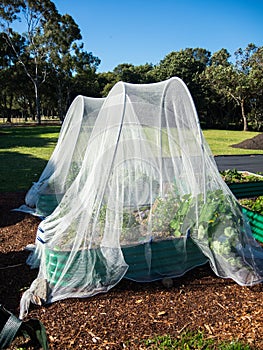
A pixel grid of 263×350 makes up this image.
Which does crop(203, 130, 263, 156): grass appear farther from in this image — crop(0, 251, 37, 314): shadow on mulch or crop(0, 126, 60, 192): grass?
crop(0, 251, 37, 314): shadow on mulch

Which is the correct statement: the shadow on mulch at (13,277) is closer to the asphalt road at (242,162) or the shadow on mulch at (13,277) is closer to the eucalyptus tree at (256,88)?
the asphalt road at (242,162)

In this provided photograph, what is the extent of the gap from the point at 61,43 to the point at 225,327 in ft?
126

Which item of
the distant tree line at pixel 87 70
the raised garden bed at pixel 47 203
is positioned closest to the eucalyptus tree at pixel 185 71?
the distant tree line at pixel 87 70

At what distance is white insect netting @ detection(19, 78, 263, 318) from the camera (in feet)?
11.3

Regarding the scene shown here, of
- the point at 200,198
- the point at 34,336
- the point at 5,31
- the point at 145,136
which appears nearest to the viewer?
the point at 34,336

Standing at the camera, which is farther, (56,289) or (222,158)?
(222,158)

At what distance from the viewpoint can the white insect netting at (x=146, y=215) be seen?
346cm

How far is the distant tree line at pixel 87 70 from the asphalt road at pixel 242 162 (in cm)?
2112

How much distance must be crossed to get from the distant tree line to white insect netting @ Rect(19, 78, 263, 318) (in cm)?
3225

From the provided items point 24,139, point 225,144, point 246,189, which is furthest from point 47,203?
point 24,139

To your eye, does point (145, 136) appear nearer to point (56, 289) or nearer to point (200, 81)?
point (56, 289)

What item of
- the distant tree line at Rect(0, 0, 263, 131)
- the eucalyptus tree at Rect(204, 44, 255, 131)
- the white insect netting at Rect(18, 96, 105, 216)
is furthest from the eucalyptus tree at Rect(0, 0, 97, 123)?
the white insect netting at Rect(18, 96, 105, 216)

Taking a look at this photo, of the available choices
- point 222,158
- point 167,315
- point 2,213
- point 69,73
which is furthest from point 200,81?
point 167,315

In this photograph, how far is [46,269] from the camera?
11.6 ft
